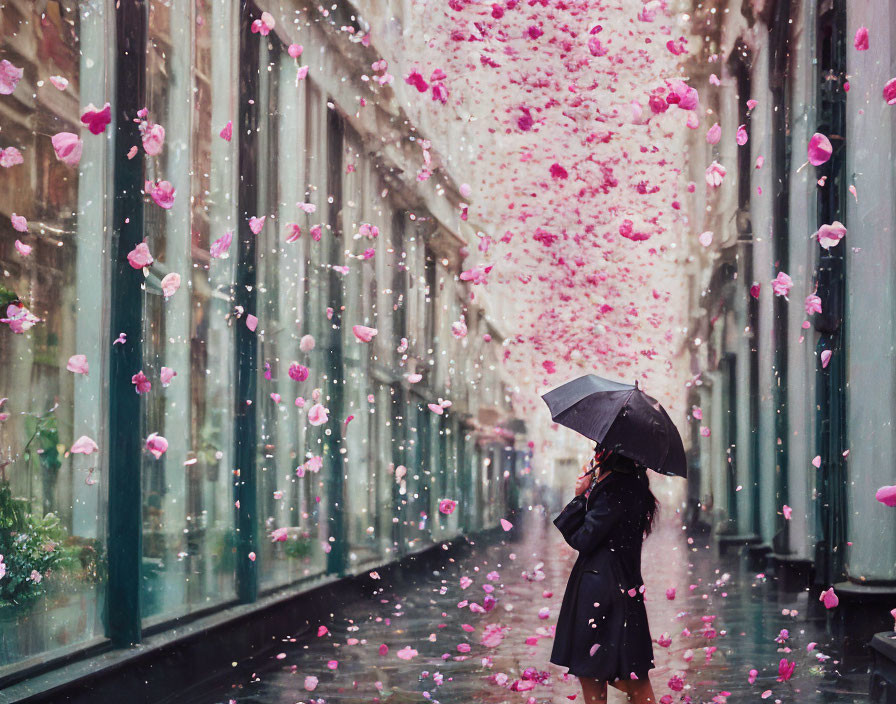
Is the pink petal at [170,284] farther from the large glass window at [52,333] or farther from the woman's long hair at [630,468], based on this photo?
the woman's long hair at [630,468]

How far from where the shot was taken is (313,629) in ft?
29.9

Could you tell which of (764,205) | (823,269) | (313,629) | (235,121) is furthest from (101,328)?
(764,205)

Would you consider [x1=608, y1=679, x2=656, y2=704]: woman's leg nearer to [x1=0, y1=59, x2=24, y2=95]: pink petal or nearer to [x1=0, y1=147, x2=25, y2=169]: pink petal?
[x1=0, y1=147, x2=25, y2=169]: pink petal

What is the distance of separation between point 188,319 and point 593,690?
367 cm

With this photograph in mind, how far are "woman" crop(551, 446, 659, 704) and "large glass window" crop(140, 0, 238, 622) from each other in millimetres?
2584

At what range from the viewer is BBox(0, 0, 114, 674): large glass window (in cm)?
495

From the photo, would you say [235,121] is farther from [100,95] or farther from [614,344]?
[614,344]

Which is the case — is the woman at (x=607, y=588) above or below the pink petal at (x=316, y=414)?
below

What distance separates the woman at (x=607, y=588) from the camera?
4574 millimetres

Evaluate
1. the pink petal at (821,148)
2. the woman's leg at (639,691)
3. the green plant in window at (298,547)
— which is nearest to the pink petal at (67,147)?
the woman's leg at (639,691)

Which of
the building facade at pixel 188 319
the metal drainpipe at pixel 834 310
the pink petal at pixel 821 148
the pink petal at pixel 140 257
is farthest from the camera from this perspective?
the pink petal at pixel 821 148

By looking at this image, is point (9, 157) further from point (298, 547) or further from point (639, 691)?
point (298, 547)

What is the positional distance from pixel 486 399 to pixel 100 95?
19.9 meters

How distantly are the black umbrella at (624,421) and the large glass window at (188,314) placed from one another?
95.7 inches
